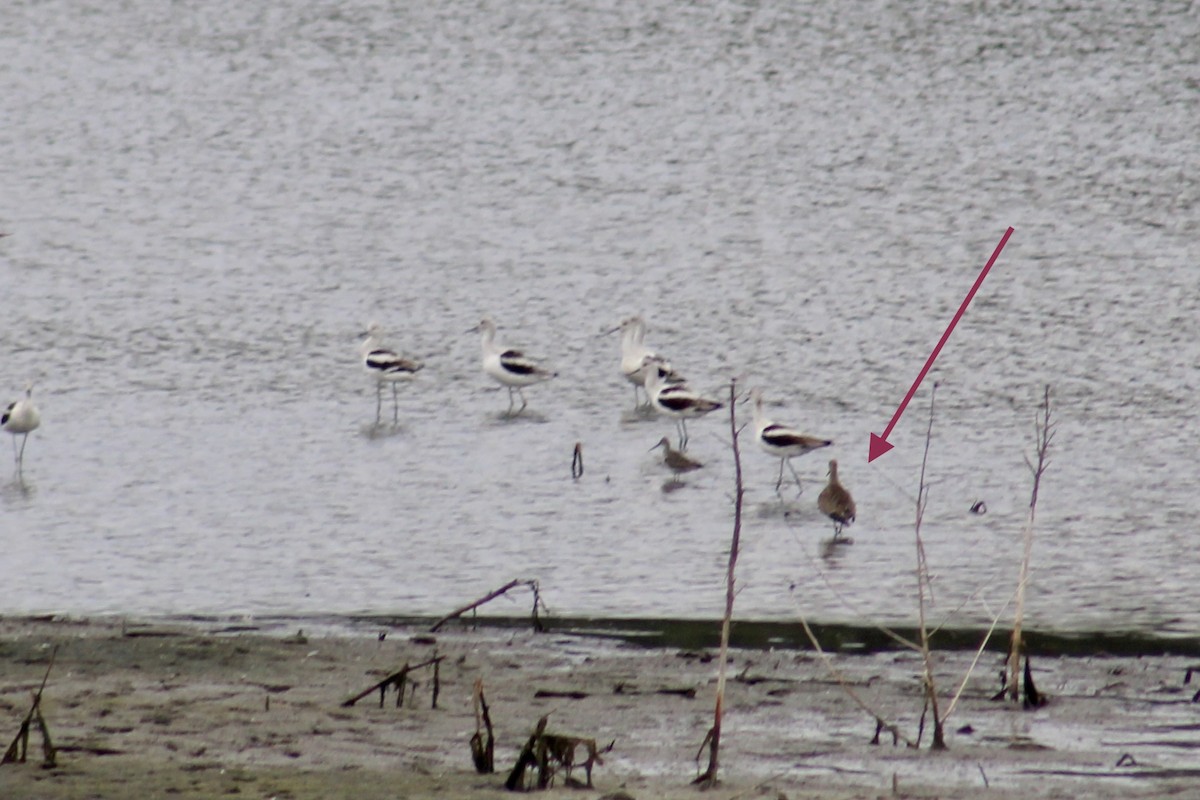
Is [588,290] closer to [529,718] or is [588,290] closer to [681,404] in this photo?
[681,404]

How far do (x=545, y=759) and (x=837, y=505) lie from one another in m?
6.52

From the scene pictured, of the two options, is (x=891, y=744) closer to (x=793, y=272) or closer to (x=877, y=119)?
(x=793, y=272)

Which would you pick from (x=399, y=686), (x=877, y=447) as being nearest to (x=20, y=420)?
(x=877, y=447)

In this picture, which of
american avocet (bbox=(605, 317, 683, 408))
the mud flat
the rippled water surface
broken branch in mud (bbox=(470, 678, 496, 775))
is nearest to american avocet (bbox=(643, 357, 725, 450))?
the rippled water surface

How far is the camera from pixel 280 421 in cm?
1549

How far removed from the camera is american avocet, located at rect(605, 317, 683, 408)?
1669cm

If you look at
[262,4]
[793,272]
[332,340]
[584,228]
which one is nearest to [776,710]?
[332,340]

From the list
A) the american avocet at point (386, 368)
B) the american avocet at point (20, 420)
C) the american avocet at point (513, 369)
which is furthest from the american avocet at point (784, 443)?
the american avocet at point (20, 420)

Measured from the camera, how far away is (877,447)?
576 inches

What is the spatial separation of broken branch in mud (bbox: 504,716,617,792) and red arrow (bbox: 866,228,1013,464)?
8350 millimetres

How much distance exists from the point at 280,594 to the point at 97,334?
8926mm

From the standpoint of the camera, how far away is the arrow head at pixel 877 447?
14383 millimetres

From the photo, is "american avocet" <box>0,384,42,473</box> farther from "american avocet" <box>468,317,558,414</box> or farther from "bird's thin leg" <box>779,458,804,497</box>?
"bird's thin leg" <box>779,458,804,497</box>

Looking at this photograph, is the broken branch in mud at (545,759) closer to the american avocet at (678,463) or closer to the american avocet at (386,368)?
the american avocet at (678,463)
